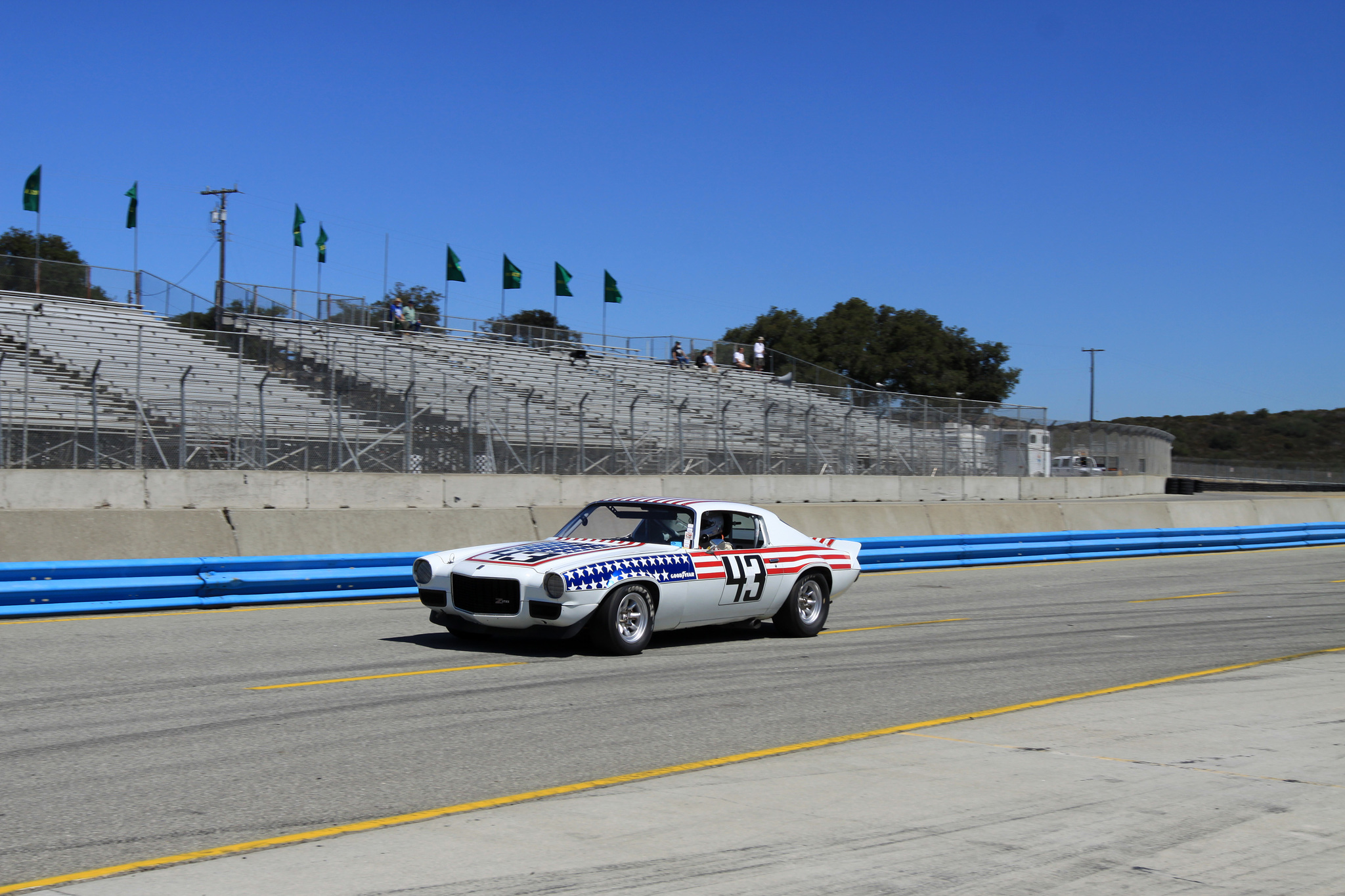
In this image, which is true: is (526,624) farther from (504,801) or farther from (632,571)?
(504,801)

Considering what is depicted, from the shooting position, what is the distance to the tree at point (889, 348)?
283ft

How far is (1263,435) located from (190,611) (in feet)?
529

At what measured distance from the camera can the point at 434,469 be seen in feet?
67.4

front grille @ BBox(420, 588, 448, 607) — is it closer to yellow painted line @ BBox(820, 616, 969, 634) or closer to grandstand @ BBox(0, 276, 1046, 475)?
yellow painted line @ BBox(820, 616, 969, 634)

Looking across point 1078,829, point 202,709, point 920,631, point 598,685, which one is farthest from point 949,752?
point 920,631

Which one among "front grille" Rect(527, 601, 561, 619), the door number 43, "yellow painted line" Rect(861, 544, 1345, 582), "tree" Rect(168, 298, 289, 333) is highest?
"tree" Rect(168, 298, 289, 333)

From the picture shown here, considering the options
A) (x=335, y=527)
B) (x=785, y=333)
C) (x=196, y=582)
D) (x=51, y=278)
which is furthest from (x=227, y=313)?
(x=785, y=333)

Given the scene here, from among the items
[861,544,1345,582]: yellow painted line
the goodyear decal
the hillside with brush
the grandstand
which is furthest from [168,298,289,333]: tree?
the hillside with brush

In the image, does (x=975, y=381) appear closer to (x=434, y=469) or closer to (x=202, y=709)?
(x=434, y=469)

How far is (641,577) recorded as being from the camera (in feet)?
34.9

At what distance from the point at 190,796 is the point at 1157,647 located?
978 cm

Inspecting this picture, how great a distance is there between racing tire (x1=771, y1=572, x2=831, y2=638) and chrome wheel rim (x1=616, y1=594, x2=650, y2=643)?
202 cm

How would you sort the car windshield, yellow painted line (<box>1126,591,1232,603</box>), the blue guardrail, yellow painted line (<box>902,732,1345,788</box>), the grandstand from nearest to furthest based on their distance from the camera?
yellow painted line (<box>902,732,1345,788</box>), the car windshield, the blue guardrail, yellow painted line (<box>1126,591,1232,603</box>), the grandstand

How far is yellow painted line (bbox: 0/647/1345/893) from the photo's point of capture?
4781mm
